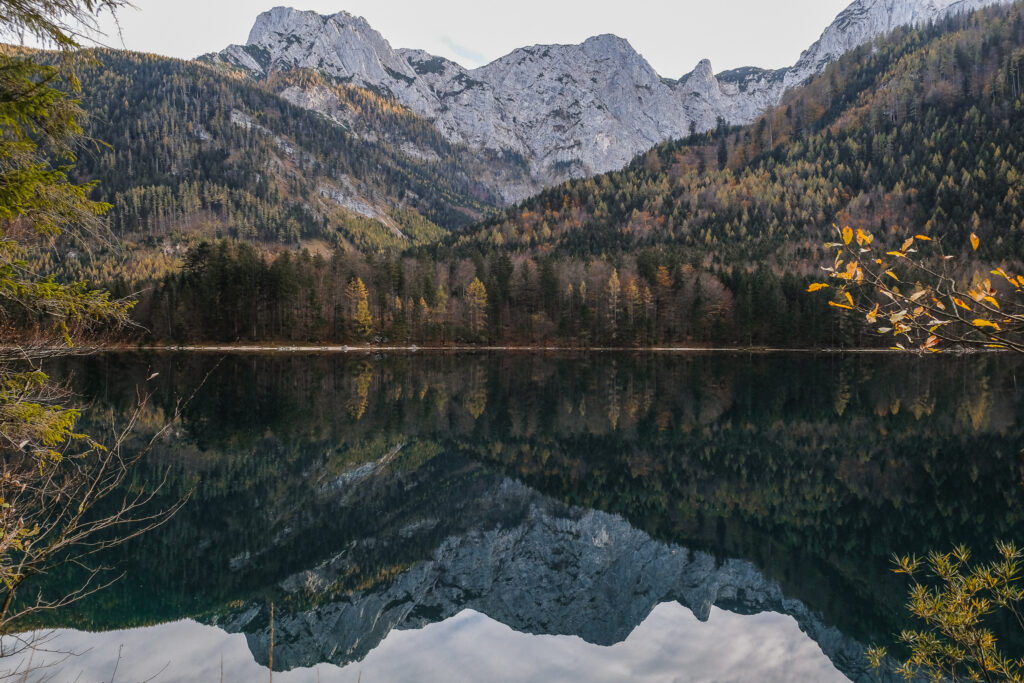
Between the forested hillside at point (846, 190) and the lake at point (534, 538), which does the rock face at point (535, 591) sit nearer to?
the lake at point (534, 538)

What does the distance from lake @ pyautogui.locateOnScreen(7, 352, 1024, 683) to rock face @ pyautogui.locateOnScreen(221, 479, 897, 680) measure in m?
0.08

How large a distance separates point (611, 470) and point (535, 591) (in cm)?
1041

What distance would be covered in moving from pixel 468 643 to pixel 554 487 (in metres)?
11.5

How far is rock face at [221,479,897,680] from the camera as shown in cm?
1306

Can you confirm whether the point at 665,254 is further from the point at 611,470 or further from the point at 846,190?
the point at 611,470

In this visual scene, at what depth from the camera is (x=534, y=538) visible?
63.6 ft

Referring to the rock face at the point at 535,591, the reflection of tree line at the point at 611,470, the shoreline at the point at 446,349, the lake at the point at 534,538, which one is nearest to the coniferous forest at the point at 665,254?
the shoreline at the point at 446,349

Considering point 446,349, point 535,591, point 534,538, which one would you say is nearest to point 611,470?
point 534,538

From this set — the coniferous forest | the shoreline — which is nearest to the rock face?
the coniferous forest

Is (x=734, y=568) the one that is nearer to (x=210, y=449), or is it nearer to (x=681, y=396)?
(x=210, y=449)

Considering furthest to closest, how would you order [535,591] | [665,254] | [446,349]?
[665,254], [446,349], [535,591]

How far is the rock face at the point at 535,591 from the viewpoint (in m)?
13.1

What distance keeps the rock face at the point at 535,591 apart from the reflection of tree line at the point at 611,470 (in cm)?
72

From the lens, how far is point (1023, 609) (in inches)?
528
